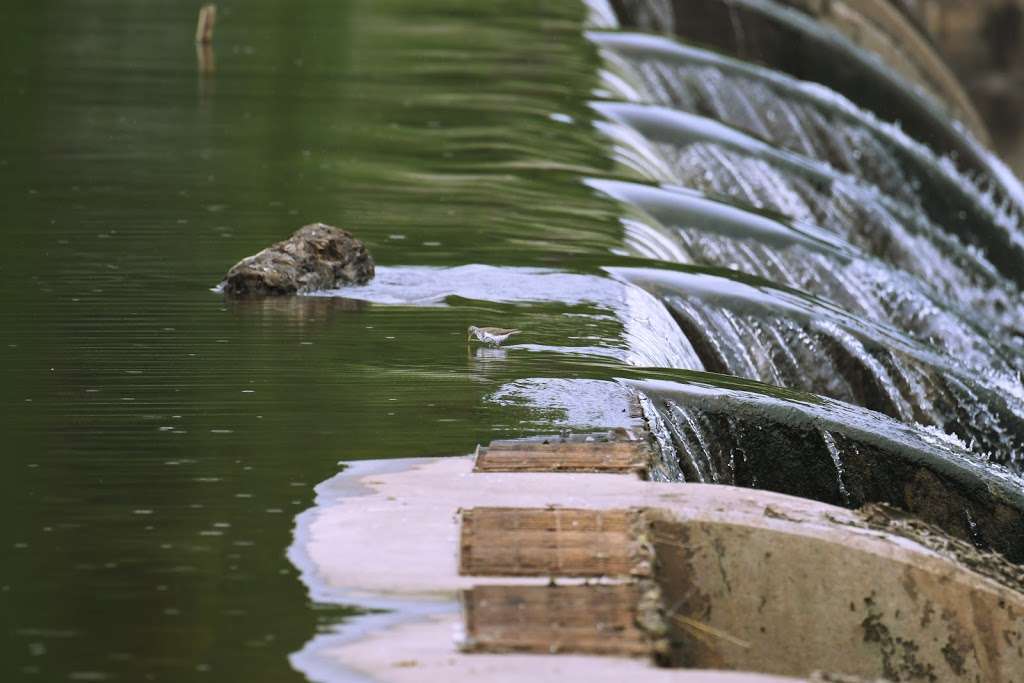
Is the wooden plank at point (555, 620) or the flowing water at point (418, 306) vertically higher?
the flowing water at point (418, 306)

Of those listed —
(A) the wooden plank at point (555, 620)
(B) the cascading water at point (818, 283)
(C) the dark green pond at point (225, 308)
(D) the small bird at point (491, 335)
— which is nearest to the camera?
(A) the wooden plank at point (555, 620)

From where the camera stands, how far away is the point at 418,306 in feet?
30.3

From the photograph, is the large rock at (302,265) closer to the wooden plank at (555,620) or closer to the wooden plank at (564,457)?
the wooden plank at (564,457)

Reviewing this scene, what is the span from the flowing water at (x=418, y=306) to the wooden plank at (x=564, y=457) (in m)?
0.17

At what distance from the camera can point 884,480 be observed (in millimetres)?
7566

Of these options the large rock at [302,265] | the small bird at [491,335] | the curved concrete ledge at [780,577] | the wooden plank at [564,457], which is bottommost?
the curved concrete ledge at [780,577]

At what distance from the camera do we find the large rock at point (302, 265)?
9422 millimetres

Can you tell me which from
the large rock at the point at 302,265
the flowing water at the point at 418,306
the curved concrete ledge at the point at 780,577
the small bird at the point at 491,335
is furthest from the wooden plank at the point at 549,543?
the large rock at the point at 302,265

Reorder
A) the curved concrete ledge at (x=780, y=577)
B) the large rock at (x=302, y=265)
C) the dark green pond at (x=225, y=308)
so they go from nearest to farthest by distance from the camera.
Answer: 1. the dark green pond at (x=225, y=308)
2. the curved concrete ledge at (x=780, y=577)
3. the large rock at (x=302, y=265)

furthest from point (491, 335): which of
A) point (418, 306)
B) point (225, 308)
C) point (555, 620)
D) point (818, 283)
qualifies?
point (818, 283)

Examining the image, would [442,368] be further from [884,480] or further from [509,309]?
[884,480]

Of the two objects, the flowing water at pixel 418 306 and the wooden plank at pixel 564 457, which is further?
the wooden plank at pixel 564 457

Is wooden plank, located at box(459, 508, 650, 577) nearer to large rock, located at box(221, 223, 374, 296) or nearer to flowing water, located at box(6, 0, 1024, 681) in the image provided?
flowing water, located at box(6, 0, 1024, 681)

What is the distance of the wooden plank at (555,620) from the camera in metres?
4.82
